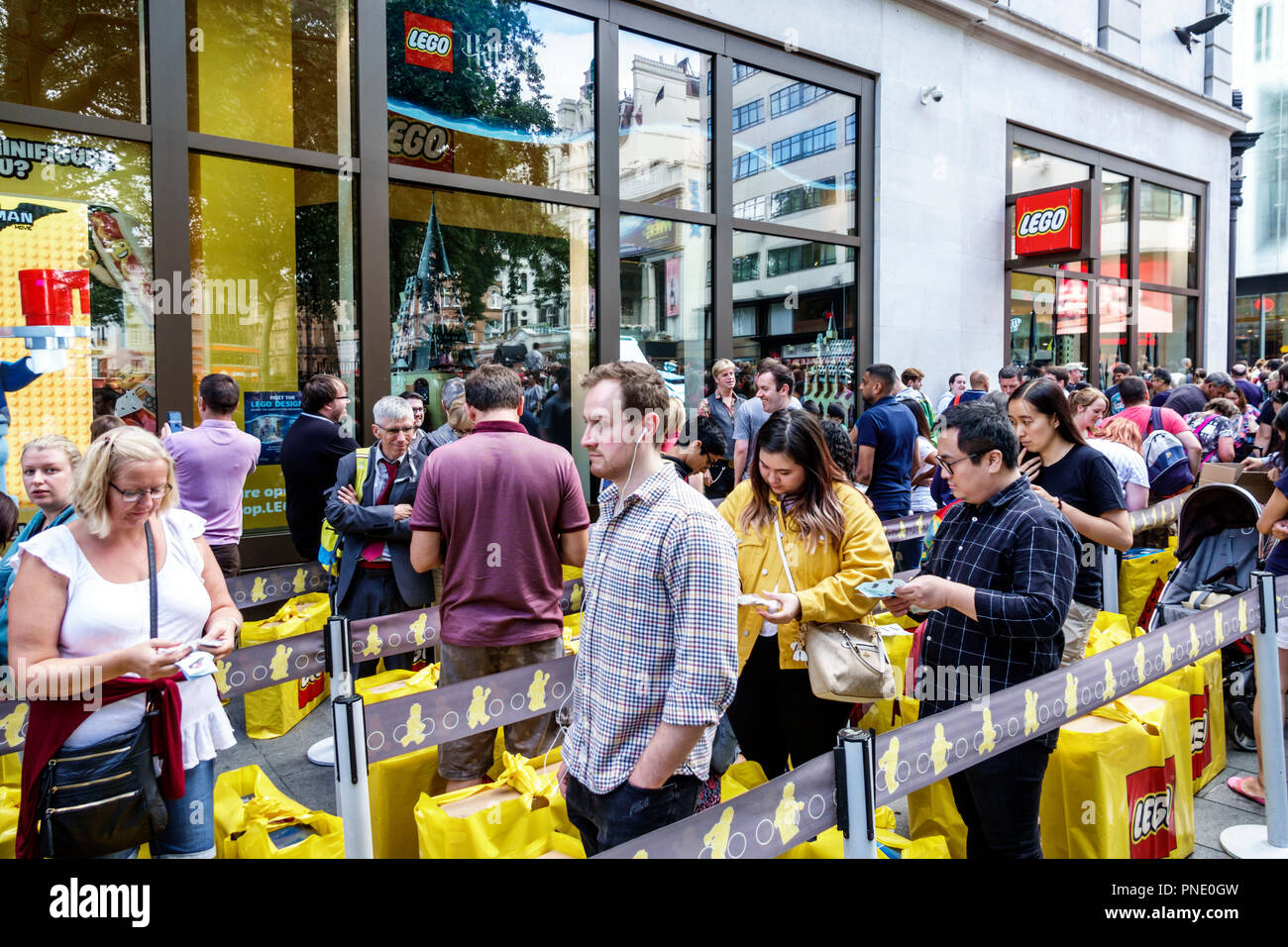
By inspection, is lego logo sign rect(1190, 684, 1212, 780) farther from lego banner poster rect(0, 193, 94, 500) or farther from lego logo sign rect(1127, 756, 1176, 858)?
lego banner poster rect(0, 193, 94, 500)

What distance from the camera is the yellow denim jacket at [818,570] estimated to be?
302 cm

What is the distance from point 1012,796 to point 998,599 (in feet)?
2.12

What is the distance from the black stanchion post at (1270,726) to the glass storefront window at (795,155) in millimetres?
7433

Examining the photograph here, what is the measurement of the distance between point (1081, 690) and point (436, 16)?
7.77 meters

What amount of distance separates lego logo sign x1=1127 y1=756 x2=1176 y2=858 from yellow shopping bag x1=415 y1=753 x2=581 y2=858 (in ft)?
7.38

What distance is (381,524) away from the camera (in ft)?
15.7

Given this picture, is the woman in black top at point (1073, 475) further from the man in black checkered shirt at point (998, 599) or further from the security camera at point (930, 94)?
the security camera at point (930, 94)

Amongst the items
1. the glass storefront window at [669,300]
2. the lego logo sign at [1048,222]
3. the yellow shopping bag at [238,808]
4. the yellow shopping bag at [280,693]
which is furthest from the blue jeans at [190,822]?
the lego logo sign at [1048,222]

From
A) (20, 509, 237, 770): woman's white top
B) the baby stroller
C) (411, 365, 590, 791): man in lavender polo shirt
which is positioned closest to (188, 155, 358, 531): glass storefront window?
(411, 365, 590, 791): man in lavender polo shirt

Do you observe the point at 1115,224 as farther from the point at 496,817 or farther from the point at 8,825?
the point at 8,825

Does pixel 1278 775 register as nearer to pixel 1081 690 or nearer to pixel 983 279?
pixel 1081 690

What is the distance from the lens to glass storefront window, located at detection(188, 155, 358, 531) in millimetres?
7156

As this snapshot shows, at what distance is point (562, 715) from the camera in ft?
11.0
